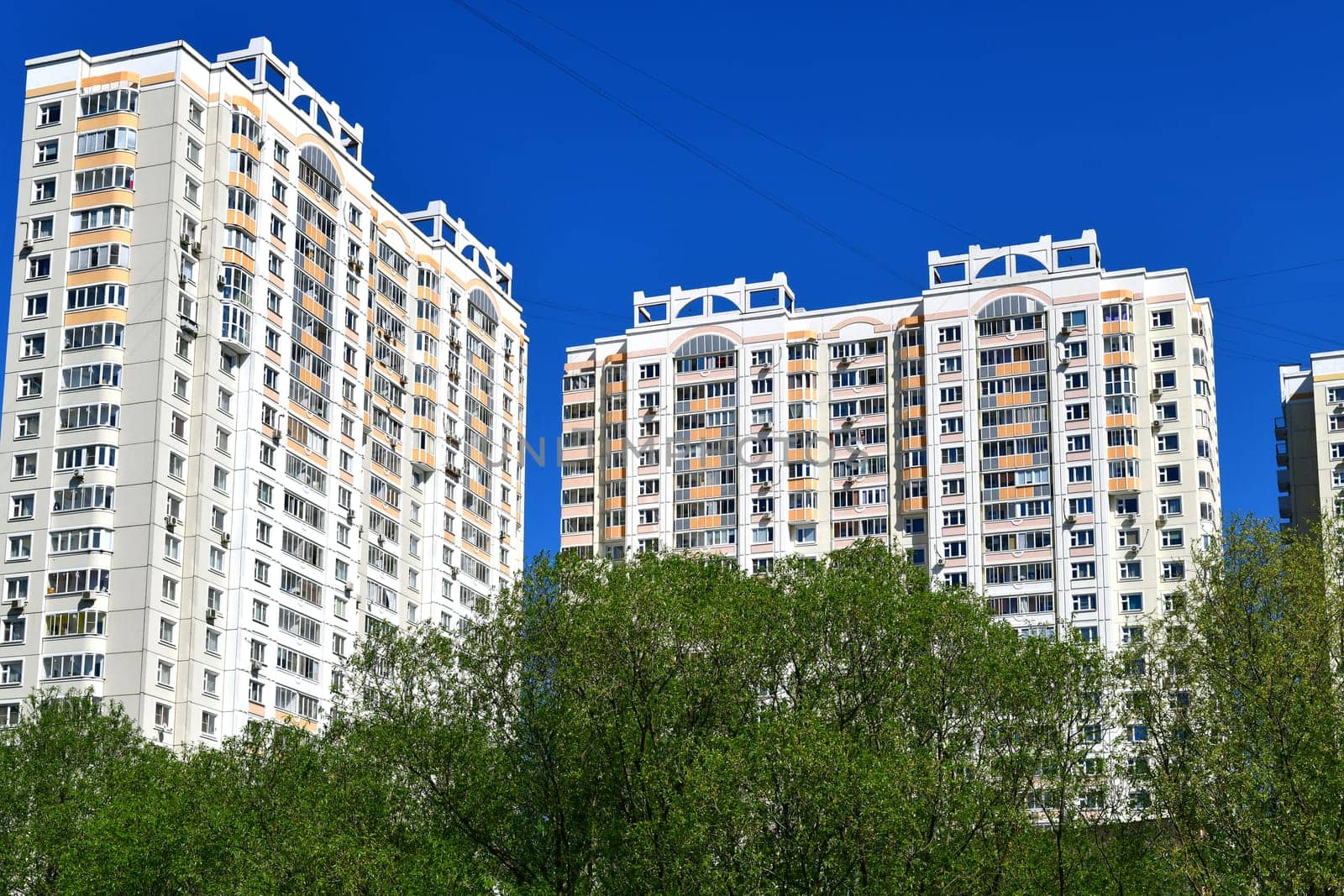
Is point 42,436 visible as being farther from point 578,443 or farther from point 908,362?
point 908,362

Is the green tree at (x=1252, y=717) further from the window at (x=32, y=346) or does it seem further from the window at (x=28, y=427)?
the window at (x=32, y=346)

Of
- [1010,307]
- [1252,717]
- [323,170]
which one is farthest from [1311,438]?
[1252,717]

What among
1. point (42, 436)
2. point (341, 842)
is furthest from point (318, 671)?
point (341, 842)

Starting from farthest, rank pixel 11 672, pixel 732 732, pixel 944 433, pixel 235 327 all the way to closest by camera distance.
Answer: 1. pixel 944 433
2. pixel 235 327
3. pixel 11 672
4. pixel 732 732

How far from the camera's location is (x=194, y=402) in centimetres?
9369

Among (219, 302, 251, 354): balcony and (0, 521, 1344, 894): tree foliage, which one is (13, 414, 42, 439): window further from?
(0, 521, 1344, 894): tree foliage

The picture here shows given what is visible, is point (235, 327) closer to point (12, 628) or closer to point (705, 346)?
point (12, 628)

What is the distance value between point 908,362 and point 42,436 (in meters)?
61.1

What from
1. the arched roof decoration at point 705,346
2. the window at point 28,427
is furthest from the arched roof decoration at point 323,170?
the arched roof decoration at point 705,346

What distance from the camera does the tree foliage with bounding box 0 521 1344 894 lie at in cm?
5319

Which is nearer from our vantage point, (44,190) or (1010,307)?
(44,190)

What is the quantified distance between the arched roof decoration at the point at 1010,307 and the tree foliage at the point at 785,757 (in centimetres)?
5986

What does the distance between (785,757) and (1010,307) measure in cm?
7638

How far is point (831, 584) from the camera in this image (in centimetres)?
6316
